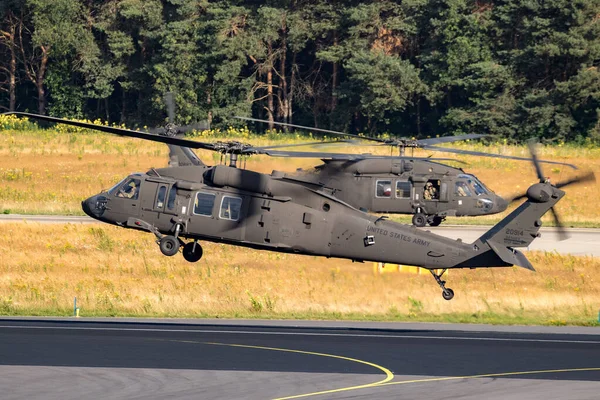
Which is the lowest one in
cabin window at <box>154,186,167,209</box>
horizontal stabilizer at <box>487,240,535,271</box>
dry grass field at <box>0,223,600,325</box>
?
dry grass field at <box>0,223,600,325</box>

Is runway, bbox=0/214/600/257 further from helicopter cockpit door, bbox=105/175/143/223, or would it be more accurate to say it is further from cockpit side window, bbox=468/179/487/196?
helicopter cockpit door, bbox=105/175/143/223

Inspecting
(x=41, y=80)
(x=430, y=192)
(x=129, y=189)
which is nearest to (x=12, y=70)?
(x=41, y=80)

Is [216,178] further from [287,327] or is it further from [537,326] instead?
[537,326]

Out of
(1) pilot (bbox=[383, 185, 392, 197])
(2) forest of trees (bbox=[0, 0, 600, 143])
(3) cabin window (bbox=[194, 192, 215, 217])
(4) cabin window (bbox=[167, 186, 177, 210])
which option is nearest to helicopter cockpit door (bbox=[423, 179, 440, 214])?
(1) pilot (bbox=[383, 185, 392, 197])

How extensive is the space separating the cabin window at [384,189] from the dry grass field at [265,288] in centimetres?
335

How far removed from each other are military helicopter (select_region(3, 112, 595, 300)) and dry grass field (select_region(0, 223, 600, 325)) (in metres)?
9.69

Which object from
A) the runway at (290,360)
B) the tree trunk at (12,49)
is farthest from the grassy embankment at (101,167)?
the runway at (290,360)

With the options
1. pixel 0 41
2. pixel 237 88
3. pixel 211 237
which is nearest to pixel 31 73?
pixel 0 41

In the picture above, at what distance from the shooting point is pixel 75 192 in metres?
74.0

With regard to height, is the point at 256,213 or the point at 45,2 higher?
the point at 45,2

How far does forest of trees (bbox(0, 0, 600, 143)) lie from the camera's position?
92250 mm

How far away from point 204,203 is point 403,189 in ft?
49.2

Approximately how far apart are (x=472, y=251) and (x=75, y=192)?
45484 mm

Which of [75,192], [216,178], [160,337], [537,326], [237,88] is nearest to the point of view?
[216,178]
